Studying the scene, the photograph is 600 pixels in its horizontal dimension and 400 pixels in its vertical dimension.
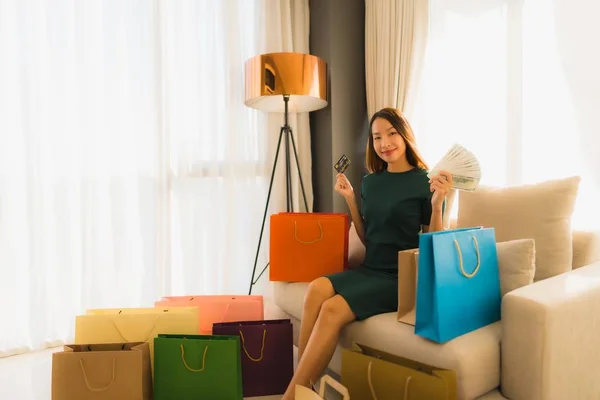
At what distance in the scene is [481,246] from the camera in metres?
1.47

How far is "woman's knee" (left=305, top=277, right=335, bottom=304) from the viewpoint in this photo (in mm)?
1748

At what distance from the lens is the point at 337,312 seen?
1644mm

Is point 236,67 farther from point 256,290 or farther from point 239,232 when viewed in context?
point 256,290

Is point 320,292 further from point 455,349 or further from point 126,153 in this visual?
point 126,153

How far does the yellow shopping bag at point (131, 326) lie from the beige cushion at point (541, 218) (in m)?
1.40

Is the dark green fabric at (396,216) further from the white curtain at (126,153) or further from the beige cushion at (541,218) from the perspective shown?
the white curtain at (126,153)

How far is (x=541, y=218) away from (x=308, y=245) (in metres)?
1.03

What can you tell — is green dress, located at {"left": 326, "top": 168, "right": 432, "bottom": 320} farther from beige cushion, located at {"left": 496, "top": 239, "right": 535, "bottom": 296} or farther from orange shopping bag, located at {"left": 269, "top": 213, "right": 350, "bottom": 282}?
beige cushion, located at {"left": 496, "top": 239, "right": 535, "bottom": 296}

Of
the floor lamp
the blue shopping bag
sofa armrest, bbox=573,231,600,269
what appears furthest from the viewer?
the floor lamp

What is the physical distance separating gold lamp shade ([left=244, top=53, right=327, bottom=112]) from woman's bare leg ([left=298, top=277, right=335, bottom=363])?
125cm

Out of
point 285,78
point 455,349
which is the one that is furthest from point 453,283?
point 285,78

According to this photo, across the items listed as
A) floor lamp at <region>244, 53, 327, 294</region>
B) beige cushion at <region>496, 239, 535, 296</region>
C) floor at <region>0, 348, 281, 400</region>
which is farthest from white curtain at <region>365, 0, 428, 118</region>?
floor at <region>0, 348, 281, 400</region>

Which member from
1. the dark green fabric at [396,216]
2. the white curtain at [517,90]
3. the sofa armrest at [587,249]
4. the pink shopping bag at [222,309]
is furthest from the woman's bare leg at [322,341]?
the white curtain at [517,90]

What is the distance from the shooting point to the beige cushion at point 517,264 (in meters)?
1.51
